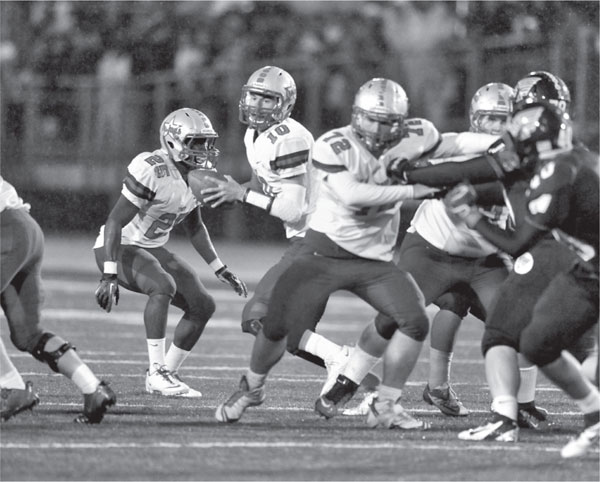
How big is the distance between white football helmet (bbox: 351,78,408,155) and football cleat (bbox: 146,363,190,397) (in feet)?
5.97

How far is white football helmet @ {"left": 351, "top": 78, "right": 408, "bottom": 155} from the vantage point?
4820 millimetres

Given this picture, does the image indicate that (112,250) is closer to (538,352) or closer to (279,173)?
(279,173)

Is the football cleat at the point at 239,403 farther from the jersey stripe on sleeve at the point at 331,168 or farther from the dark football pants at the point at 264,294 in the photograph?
the jersey stripe on sleeve at the point at 331,168

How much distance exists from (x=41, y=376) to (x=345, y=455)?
2875 millimetres

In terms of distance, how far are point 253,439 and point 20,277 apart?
119 cm

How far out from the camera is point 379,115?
15.8ft

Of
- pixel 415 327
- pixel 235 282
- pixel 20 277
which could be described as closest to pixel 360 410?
pixel 415 327

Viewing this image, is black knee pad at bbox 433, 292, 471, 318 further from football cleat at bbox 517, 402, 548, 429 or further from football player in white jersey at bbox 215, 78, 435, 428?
football player in white jersey at bbox 215, 78, 435, 428

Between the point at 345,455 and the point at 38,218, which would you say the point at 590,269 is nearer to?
the point at 345,455

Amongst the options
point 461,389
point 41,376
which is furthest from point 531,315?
point 41,376

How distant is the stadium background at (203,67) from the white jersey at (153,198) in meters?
7.59

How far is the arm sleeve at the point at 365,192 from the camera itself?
471 centimetres

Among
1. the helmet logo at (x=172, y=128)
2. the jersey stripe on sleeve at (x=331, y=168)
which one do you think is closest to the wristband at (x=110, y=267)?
the helmet logo at (x=172, y=128)

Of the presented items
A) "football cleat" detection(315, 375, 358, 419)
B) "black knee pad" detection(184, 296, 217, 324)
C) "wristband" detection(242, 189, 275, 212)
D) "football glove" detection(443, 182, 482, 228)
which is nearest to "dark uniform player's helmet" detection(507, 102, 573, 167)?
"football glove" detection(443, 182, 482, 228)
